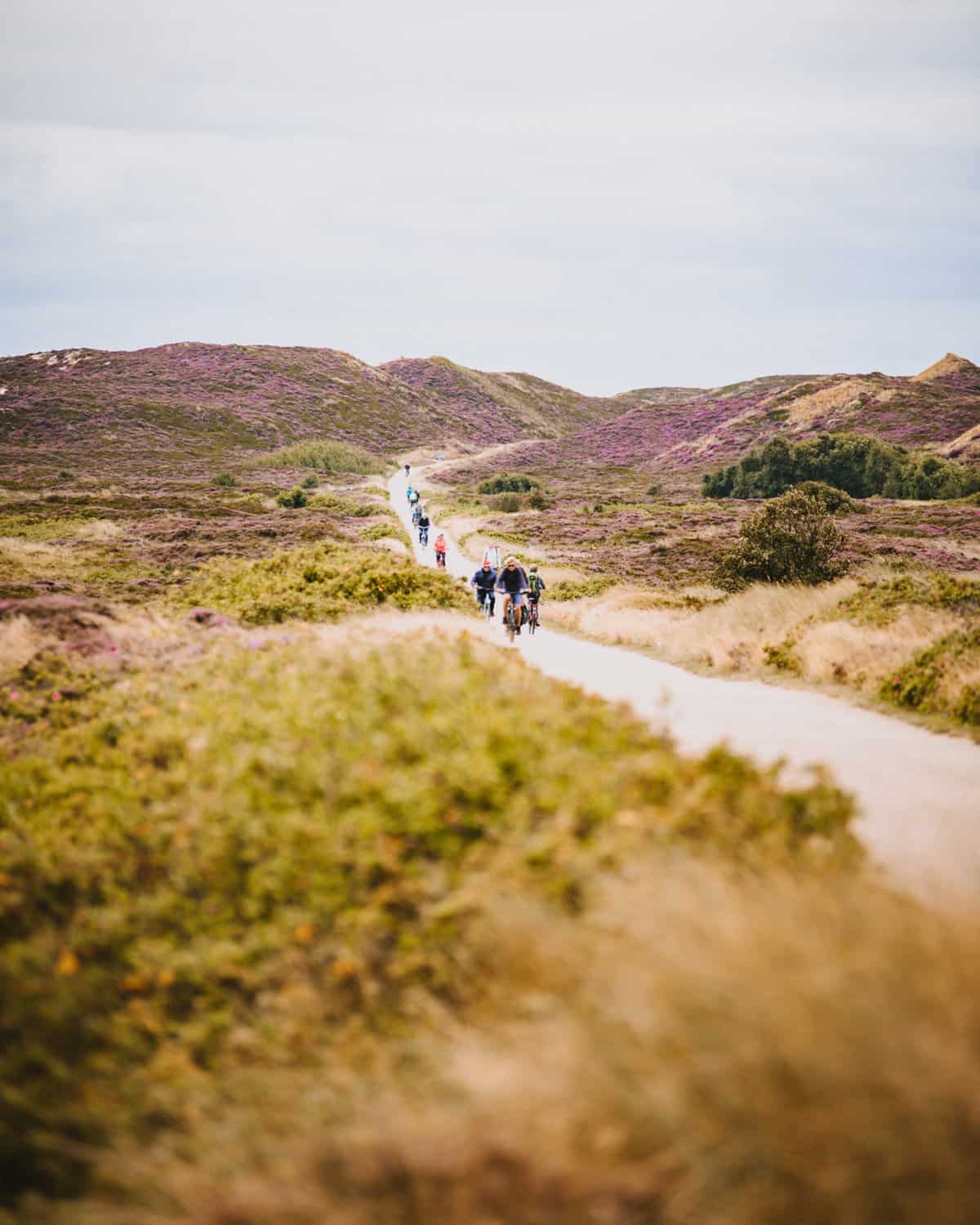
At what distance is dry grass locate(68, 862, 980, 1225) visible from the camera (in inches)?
101

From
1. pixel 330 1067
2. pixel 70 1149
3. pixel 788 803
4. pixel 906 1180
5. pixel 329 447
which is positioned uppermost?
pixel 329 447

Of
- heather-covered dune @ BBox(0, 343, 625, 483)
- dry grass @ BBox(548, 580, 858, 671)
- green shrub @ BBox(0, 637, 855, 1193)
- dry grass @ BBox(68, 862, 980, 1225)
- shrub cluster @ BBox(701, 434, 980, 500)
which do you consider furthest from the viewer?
heather-covered dune @ BBox(0, 343, 625, 483)

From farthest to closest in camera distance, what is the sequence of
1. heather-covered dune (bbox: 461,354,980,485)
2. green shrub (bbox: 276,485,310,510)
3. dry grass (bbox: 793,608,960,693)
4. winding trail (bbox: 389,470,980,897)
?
heather-covered dune (bbox: 461,354,980,485) → green shrub (bbox: 276,485,310,510) → dry grass (bbox: 793,608,960,693) → winding trail (bbox: 389,470,980,897)

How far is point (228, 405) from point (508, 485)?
155 feet

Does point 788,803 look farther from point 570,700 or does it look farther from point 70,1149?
point 70,1149

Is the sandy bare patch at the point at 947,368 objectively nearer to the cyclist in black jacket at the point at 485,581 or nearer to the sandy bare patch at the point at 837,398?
the sandy bare patch at the point at 837,398

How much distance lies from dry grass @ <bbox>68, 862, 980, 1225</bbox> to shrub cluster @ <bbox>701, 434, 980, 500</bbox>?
55.4 m

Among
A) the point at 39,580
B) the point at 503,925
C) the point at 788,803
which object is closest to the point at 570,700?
the point at 788,803

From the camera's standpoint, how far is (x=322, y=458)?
73500mm

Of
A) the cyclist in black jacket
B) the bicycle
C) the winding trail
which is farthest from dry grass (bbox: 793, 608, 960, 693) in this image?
the cyclist in black jacket

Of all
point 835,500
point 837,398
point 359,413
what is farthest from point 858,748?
point 359,413

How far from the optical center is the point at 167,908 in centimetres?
500

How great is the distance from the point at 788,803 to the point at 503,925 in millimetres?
2183

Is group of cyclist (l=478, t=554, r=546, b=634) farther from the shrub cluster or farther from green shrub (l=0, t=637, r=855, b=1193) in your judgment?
the shrub cluster
